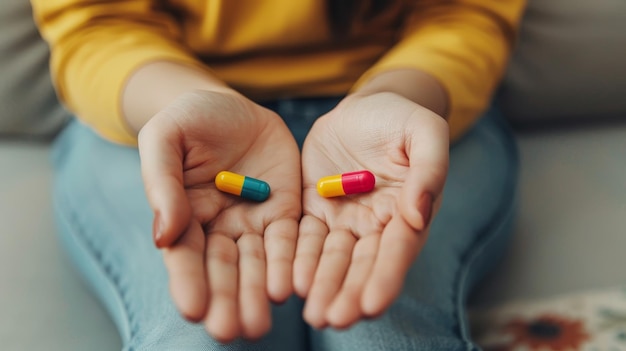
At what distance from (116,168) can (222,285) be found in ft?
1.06

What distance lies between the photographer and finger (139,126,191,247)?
0.46m

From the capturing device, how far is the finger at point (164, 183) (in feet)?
1.51

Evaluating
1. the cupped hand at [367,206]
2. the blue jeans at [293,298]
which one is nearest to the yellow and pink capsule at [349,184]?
the cupped hand at [367,206]

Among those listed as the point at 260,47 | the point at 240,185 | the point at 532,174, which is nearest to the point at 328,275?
the point at 240,185

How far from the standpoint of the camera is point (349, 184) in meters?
0.56

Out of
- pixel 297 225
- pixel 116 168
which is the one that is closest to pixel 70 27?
pixel 116 168

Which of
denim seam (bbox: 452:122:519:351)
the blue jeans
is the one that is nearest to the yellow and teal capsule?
the blue jeans

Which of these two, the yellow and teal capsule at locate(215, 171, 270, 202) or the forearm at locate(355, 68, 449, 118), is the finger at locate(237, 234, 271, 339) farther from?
the forearm at locate(355, 68, 449, 118)

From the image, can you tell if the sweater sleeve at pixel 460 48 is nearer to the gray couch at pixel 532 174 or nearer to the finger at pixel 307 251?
the gray couch at pixel 532 174

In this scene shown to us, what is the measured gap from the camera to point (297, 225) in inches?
21.7

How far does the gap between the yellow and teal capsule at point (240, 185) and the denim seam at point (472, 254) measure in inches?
8.9

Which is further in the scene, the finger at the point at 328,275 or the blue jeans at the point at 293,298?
the blue jeans at the point at 293,298

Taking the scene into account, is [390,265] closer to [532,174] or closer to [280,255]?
[280,255]

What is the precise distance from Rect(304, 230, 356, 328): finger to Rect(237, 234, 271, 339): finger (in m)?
0.03
